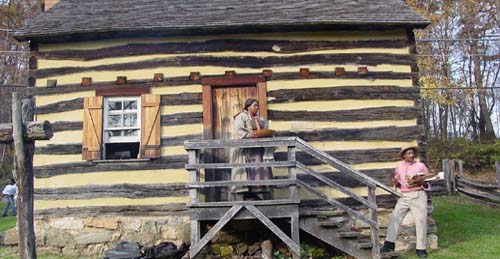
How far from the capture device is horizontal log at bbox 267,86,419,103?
873 centimetres

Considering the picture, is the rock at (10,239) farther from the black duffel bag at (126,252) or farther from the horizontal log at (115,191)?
the black duffel bag at (126,252)

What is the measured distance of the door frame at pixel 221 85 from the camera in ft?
28.1

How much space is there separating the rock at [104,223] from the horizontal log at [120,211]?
0.10 m

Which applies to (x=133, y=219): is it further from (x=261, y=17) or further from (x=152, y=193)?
(x=261, y=17)

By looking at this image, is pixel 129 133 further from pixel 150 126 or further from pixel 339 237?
pixel 339 237

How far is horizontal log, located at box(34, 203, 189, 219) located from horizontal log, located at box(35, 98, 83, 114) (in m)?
1.95

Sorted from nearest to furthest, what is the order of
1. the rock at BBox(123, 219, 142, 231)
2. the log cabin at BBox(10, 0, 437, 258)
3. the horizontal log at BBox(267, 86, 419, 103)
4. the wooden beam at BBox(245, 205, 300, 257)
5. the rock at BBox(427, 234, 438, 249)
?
the wooden beam at BBox(245, 205, 300, 257) → the rock at BBox(427, 234, 438, 249) → the rock at BBox(123, 219, 142, 231) → the log cabin at BBox(10, 0, 437, 258) → the horizontal log at BBox(267, 86, 419, 103)

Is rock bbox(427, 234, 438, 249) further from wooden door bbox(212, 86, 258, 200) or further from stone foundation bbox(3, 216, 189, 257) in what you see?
stone foundation bbox(3, 216, 189, 257)

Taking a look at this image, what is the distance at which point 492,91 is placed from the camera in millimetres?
30812

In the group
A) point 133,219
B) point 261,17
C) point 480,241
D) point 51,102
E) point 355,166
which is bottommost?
point 480,241

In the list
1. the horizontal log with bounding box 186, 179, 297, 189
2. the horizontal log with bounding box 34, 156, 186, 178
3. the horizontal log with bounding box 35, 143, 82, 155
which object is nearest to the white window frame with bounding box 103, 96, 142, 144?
the horizontal log with bounding box 34, 156, 186, 178

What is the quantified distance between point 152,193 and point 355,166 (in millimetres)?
3897

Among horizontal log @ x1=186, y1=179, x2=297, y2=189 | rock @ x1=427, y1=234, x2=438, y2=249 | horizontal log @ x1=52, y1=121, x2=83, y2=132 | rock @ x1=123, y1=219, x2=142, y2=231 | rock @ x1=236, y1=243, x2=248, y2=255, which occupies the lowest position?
rock @ x1=427, y1=234, x2=438, y2=249

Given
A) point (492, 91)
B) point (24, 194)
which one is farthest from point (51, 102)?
point (492, 91)
